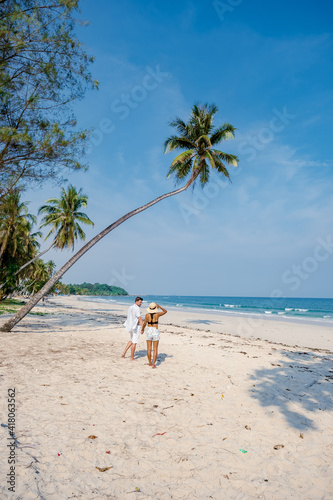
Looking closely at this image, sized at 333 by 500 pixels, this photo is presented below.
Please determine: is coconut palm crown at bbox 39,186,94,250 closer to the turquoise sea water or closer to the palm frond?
the palm frond

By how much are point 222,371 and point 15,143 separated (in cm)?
900

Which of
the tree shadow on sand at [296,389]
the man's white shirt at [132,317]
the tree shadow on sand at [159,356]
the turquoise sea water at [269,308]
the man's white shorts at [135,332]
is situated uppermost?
the man's white shirt at [132,317]

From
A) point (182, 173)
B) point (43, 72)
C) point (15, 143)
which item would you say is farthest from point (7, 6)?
point (182, 173)

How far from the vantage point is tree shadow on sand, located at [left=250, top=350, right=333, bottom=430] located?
5062mm

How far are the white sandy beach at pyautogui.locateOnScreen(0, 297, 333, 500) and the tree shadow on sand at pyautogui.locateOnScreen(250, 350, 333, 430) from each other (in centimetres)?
3

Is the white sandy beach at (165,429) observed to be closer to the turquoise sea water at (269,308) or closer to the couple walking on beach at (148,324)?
the couple walking on beach at (148,324)

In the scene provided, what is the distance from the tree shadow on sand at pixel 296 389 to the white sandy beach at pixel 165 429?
0.03 meters

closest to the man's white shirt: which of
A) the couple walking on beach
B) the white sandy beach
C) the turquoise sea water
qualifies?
the couple walking on beach

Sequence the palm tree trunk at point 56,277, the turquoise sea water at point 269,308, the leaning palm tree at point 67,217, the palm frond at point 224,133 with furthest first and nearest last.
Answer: the turquoise sea water at point 269,308 → the leaning palm tree at point 67,217 → the palm frond at point 224,133 → the palm tree trunk at point 56,277

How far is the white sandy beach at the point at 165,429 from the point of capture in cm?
301

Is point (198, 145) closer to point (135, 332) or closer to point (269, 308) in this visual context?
point (135, 332)

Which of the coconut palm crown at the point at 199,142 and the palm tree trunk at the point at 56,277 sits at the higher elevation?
the coconut palm crown at the point at 199,142

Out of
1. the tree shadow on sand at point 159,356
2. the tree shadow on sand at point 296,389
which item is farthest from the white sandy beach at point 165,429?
the tree shadow on sand at point 159,356

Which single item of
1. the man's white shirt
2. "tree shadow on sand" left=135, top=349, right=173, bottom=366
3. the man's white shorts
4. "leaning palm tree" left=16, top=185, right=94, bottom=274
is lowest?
"tree shadow on sand" left=135, top=349, right=173, bottom=366
